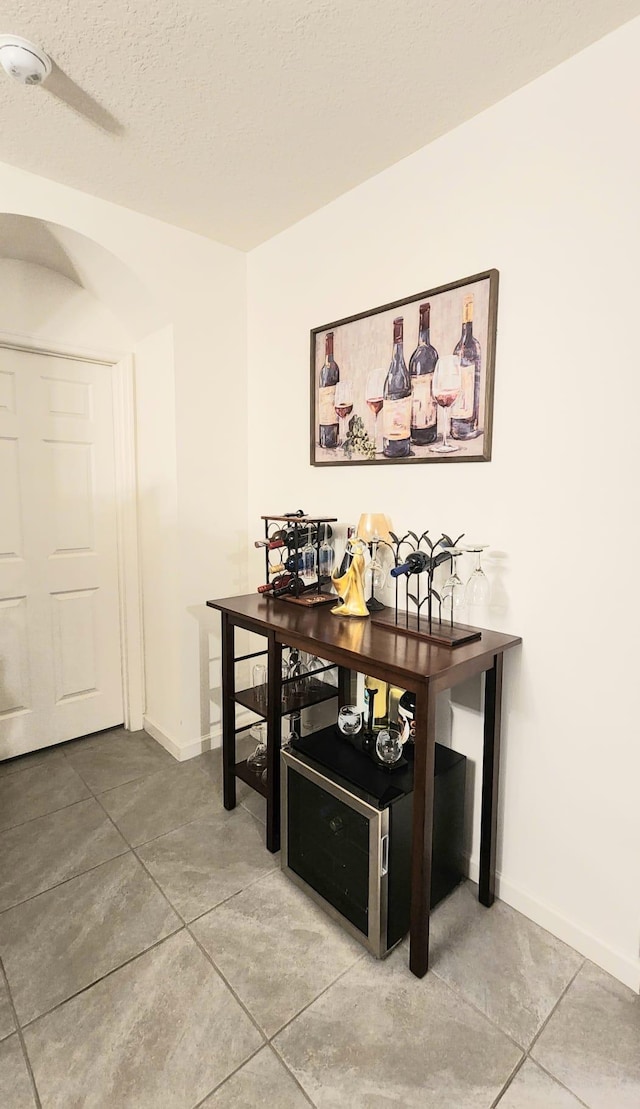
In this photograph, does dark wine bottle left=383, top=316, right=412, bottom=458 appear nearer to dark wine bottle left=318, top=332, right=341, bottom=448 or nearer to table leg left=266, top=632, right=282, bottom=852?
dark wine bottle left=318, top=332, right=341, bottom=448

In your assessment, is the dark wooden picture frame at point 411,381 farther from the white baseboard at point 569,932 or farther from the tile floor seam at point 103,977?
the tile floor seam at point 103,977

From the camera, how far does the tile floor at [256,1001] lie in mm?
1160

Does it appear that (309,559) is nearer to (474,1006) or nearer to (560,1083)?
(474,1006)

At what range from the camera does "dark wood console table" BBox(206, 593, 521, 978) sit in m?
1.34

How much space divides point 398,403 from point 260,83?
→ 1004mm

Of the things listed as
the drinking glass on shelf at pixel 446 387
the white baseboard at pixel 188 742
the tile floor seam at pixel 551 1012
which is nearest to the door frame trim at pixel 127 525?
the white baseboard at pixel 188 742

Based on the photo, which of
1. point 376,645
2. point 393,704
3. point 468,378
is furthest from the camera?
point 393,704

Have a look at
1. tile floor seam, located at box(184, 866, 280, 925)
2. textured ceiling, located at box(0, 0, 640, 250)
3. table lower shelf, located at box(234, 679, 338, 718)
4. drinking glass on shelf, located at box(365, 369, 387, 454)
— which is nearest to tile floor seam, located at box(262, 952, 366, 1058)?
tile floor seam, located at box(184, 866, 280, 925)

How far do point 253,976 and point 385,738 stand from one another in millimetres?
721

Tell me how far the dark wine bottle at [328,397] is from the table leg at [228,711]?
2.78ft

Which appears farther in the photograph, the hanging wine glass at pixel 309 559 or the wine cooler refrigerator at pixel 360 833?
the hanging wine glass at pixel 309 559

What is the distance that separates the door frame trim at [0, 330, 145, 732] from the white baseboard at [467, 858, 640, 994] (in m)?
1.90

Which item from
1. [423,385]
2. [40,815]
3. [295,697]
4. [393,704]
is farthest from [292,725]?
[423,385]

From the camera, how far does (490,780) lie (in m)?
1.62
